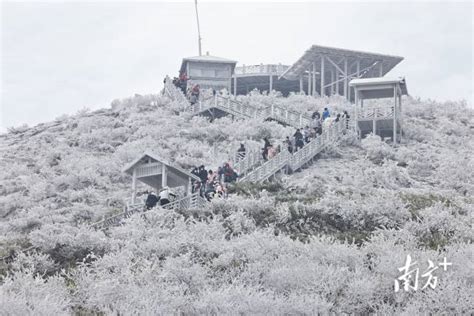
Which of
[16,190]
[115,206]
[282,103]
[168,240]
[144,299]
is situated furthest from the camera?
[282,103]

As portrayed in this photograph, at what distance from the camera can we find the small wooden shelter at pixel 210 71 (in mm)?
55425

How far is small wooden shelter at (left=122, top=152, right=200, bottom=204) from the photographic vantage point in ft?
78.2

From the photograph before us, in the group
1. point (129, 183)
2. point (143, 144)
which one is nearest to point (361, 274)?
point (129, 183)

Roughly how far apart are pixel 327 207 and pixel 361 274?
7.09 meters

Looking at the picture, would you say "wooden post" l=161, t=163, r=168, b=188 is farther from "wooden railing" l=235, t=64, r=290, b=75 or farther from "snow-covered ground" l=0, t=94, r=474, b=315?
"wooden railing" l=235, t=64, r=290, b=75

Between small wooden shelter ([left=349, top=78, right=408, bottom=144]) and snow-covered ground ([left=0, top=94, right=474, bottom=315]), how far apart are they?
99cm

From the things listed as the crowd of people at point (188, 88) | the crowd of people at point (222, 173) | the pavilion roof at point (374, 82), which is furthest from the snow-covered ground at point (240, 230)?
the crowd of people at point (188, 88)

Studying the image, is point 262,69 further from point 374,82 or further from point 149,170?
point 149,170

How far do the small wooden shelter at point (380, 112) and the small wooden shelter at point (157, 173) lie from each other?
13.9 m

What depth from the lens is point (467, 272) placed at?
47.9ft

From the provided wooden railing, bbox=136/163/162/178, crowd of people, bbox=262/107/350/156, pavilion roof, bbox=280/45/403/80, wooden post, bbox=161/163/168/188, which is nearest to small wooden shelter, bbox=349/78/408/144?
crowd of people, bbox=262/107/350/156

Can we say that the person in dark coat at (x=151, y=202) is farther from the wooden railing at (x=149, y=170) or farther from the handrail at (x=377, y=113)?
the handrail at (x=377, y=113)

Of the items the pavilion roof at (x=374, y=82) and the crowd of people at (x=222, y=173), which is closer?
the crowd of people at (x=222, y=173)

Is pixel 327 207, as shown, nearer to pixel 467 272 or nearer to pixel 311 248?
pixel 311 248
